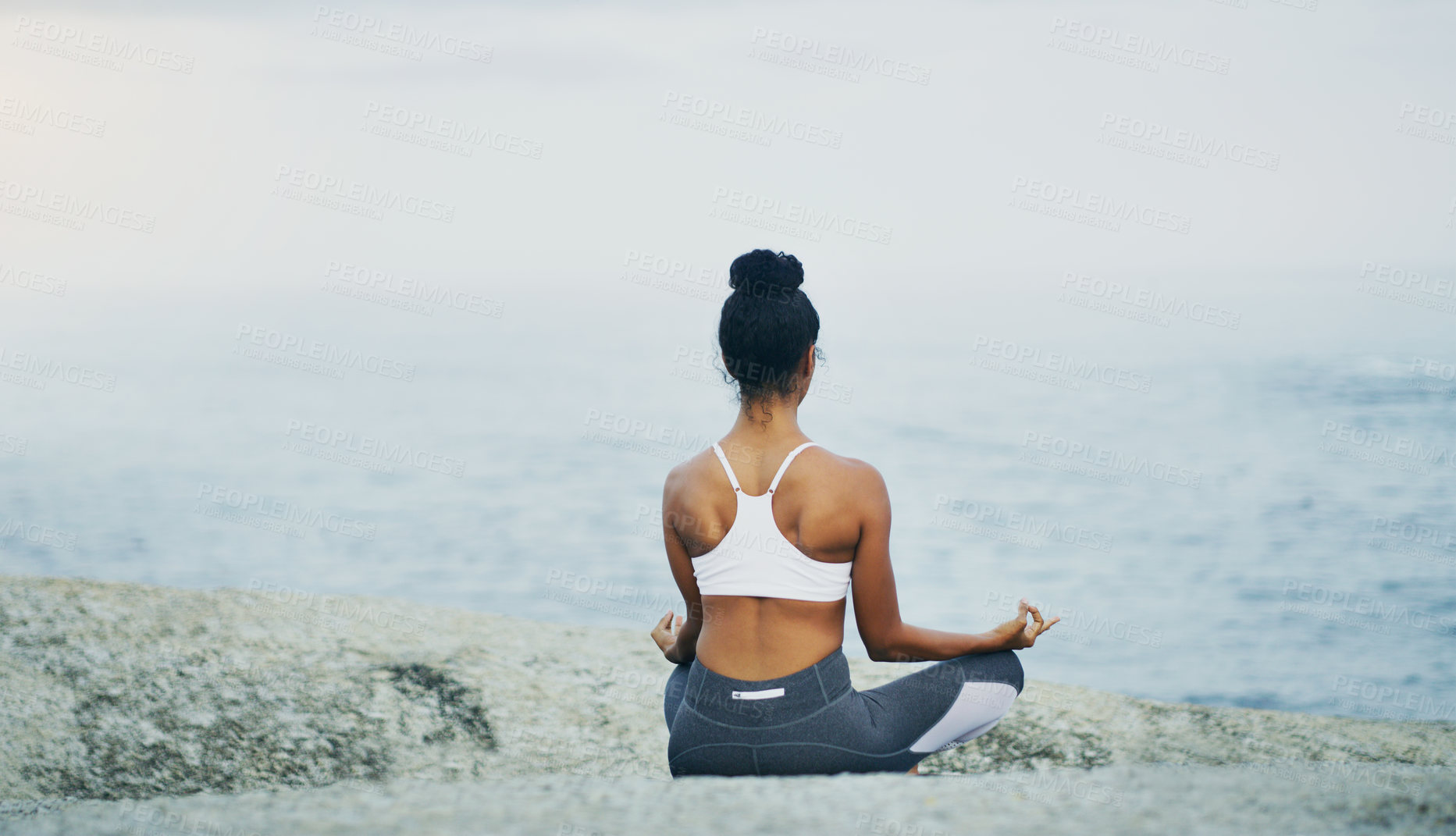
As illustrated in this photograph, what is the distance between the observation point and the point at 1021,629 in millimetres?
2896

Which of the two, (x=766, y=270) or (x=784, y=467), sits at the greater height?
(x=766, y=270)

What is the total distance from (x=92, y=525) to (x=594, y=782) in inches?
1007

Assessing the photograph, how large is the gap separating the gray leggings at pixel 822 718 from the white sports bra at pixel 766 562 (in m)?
0.20

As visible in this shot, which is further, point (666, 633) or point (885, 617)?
point (666, 633)

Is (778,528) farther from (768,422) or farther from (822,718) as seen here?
(822,718)

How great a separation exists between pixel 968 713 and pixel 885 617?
15.1 inches

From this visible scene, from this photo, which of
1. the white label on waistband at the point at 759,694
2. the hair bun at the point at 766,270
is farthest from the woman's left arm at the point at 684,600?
the hair bun at the point at 766,270

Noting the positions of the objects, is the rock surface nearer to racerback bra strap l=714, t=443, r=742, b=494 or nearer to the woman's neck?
racerback bra strap l=714, t=443, r=742, b=494

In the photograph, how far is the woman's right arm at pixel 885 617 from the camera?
2.70 m

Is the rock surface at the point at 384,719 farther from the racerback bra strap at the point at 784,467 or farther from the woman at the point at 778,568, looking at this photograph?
the racerback bra strap at the point at 784,467

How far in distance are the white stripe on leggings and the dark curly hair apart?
38.3 inches

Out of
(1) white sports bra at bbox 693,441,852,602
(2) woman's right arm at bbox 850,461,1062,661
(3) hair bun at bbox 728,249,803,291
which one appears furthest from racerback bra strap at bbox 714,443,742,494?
(3) hair bun at bbox 728,249,803,291

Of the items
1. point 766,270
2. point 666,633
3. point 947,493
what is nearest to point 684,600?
point 666,633

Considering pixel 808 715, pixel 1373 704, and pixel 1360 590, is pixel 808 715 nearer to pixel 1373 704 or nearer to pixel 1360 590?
pixel 1373 704
